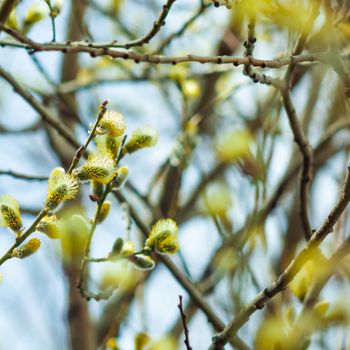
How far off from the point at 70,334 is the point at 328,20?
5.62ft

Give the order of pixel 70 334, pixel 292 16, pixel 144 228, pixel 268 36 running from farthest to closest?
pixel 268 36 → pixel 70 334 → pixel 144 228 → pixel 292 16

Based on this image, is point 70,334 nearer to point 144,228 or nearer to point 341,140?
point 144,228

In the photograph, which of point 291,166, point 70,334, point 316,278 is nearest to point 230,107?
point 291,166

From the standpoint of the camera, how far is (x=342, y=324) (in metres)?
2.14

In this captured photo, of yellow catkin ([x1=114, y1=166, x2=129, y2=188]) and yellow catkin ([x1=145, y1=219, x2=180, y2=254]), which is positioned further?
yellow catkin ([x1=114, y1=166, x2=129, y2=188])

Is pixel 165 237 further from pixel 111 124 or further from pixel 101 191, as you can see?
pixel 111 124

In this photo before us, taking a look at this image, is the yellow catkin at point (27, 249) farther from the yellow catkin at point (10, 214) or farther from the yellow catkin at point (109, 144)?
the yellow catkin at point (109, 144)

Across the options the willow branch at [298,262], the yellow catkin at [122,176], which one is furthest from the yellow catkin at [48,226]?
the willow branch at [298,262]

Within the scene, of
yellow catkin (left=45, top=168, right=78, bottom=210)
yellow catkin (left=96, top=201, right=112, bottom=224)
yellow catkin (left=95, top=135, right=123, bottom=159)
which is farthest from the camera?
yellow catkin (left=96, top=201, right=112, bottom=224)

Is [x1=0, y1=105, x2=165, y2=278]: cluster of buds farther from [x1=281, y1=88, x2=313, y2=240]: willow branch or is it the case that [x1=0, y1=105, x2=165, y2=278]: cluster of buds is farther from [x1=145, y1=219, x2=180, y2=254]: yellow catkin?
[x1=281, y1=88, x2=313, y2=240]: willow branch

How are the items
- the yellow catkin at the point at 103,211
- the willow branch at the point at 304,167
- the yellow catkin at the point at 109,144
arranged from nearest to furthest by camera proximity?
1. the yellow catkin at the point at 109,144
2. the yellow catkin at the point at 103,211
3. the willow branch at the point at 304,167

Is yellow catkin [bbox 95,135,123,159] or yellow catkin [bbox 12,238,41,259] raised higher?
yellow catkin [bbox 95,135,123,159]

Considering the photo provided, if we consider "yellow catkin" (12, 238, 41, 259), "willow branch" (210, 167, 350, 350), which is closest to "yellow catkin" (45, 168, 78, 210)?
"yellow catkin" (12, 238, 41, 259)

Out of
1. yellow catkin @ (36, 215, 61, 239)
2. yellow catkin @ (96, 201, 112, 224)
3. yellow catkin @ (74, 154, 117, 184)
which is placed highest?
yellow catkin @ (96, 201, 112, 224)
